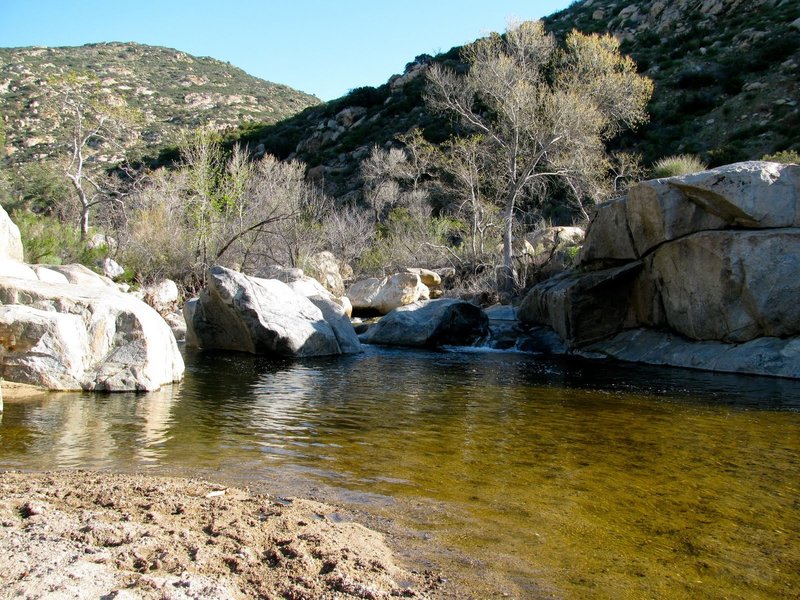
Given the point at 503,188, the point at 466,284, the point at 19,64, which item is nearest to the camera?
the point at 466,284

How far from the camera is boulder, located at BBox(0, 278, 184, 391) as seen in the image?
7.83 meters

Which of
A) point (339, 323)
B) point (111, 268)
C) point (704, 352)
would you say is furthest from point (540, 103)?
point (111, 268)

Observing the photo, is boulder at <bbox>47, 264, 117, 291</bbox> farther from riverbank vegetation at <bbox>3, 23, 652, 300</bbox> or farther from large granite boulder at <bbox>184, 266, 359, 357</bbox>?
riverbank vegetation at <bbox>3, 23, 652, 300</bbox>

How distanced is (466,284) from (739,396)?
1516 centimetres

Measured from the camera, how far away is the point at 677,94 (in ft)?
118

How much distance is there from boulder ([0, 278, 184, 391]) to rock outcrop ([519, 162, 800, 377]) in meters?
9.60

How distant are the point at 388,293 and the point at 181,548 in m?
18.1

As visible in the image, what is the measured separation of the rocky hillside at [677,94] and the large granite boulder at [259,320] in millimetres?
21256

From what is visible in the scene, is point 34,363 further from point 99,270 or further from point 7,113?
point 7,113

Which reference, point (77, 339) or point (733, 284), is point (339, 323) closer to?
point (77, 339)

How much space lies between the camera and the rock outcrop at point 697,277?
460 inches

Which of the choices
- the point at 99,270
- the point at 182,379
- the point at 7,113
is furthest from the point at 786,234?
the point at 7,113

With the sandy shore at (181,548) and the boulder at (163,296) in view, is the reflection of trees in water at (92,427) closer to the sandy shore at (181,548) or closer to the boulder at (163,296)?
the sandy shore at (181,548)

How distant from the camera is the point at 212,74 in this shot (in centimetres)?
7200
